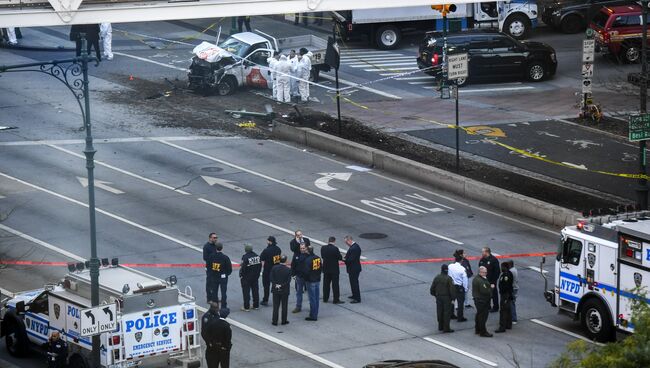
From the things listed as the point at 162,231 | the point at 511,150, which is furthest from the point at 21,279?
the point at 511,150

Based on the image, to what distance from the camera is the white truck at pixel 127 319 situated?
20484 millimetres

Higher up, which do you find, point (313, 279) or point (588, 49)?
point (588, 49)

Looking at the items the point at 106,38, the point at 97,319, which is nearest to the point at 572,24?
Result: the point at 106,38

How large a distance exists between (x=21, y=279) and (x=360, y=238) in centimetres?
792

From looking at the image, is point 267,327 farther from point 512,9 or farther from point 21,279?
point 512,9

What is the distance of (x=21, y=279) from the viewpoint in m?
26.8

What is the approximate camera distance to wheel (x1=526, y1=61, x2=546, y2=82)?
44625 millimetres

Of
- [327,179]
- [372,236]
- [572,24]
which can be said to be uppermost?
[572,24]

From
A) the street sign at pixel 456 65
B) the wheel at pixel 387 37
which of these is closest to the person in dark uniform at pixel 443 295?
the street sign at pixel 456 65

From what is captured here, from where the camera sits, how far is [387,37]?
50031 mm

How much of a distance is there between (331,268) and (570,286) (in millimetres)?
4714

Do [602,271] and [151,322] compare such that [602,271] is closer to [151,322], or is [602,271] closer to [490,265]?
[490,265]

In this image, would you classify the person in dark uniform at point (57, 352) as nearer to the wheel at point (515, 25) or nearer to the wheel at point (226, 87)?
the wheel at point (226, 87)

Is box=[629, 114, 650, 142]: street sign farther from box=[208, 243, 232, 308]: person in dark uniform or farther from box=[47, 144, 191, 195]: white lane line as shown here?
box=[47, 144, 191, 195]: white lane line
